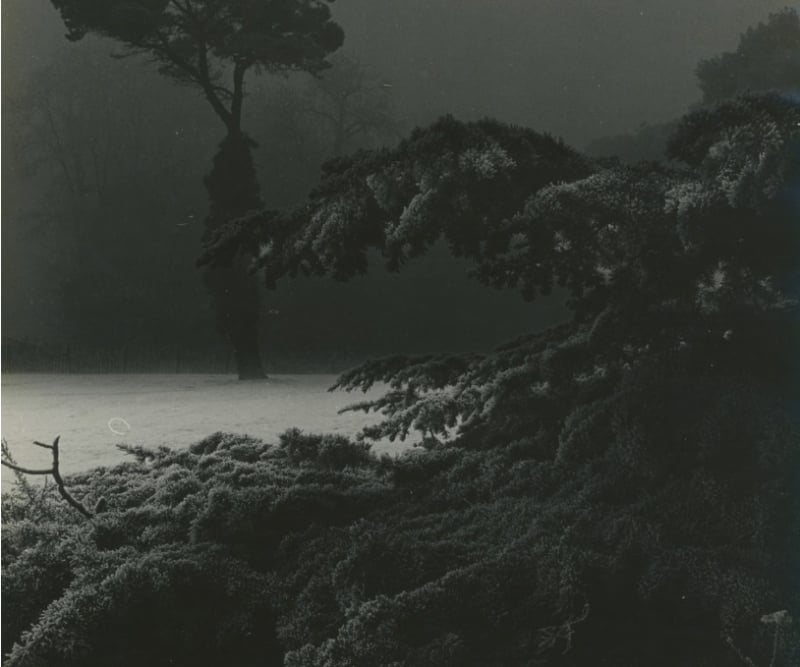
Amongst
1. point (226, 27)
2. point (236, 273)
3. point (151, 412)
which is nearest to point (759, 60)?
point (226, 27)

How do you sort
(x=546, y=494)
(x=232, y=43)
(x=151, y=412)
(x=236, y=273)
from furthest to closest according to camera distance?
1. (x=236, y=273)
2. (x=232, y=43)
3. (x=151, y=412)
4. (x=546, y=494)

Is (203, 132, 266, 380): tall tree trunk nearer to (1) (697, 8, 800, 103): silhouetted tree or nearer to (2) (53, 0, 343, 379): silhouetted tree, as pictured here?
(2) (53, 0, 343, 379): silhouetted tree

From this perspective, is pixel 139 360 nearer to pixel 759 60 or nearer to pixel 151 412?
pixel 151 412

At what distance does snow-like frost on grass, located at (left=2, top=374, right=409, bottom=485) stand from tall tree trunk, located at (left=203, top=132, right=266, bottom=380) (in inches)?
26.5

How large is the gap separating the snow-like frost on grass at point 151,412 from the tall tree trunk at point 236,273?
67cm

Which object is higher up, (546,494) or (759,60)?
(759,60)

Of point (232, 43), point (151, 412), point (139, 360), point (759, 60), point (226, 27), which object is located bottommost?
point (151, 412)

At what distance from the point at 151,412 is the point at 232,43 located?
5625 millimetres

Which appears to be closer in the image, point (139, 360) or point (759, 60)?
point (759, 60)

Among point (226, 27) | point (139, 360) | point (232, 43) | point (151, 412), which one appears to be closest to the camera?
point (151, 412)

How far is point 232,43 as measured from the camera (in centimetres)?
1183

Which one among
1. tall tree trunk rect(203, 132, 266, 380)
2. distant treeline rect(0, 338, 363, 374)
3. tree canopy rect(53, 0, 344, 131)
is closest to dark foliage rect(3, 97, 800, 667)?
tree canopy rect(53, 0, 344, 131)

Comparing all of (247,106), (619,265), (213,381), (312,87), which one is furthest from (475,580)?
(247,106)

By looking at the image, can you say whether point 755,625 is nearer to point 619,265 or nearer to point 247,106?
point 619,265
